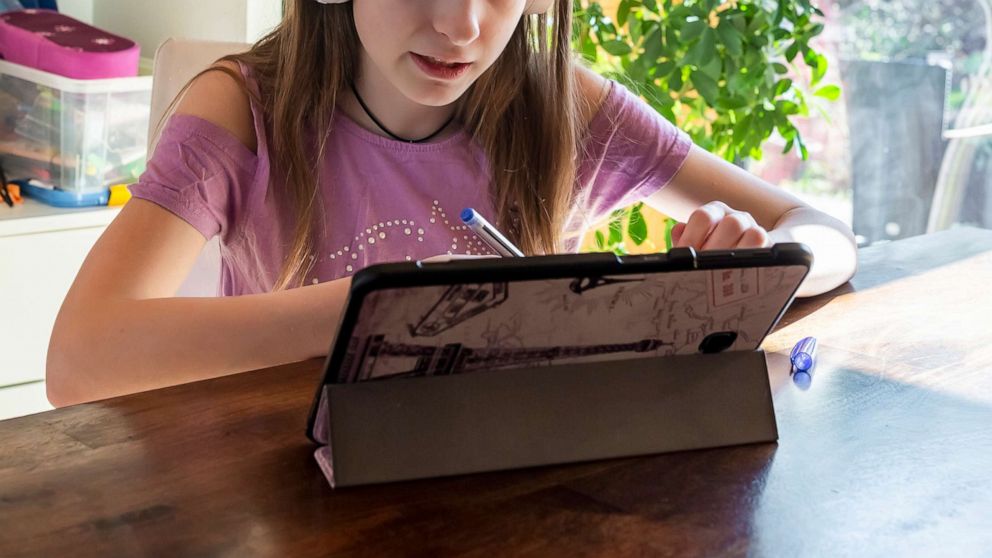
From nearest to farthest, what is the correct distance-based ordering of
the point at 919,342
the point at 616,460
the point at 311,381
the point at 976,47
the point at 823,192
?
the point at 616,460
the point at 311,381
the point at 919,342
the point at 976,47
the point at 823,192

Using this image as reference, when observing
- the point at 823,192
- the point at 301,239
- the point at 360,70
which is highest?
the point at 360,70

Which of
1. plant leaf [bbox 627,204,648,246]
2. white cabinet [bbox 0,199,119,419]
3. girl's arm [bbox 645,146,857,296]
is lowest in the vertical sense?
white cabinet [bbox 0,199,119,419]

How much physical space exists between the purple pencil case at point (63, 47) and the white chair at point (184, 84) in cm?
78

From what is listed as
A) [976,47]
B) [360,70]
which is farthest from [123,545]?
[976,47]

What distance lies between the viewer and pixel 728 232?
36.3 inches

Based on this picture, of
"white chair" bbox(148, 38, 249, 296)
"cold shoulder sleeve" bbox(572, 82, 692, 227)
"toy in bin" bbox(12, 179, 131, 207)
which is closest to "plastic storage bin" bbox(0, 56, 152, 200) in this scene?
"toy in bin" bbox(12, 179, 131, 207)

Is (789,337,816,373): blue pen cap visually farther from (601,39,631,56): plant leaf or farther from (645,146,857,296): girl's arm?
(601,39,631,56): plant leaf

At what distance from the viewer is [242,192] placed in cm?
120

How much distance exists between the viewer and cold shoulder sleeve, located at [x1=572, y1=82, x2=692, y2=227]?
1387 millimetres

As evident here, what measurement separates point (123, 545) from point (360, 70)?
0.81 m

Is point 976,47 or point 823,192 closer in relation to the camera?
point 976,47

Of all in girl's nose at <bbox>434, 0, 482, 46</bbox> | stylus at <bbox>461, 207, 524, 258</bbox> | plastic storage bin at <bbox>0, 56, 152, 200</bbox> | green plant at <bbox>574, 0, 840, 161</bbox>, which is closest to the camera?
stylus at <bbox>461, 207, 524, 258</bbox>

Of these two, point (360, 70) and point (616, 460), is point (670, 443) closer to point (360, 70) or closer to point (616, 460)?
point (616, 460)

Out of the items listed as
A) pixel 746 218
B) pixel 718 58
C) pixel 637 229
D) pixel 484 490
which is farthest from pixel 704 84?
pixel 484 490
